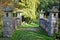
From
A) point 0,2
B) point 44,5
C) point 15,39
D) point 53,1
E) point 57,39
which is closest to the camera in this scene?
point 57,39

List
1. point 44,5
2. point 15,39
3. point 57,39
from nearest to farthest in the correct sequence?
1. point 57,39
2. point 15,39
3. point 44,5

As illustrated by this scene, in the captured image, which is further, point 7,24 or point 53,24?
point 7,24

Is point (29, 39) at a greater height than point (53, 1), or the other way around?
point (53, 1)

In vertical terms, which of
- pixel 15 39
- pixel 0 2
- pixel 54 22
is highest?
pixel 0 2

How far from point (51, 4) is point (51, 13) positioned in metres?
12.7

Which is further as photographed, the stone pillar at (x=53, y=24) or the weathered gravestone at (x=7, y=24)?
the weathered gravestone at (x=7, y=24)

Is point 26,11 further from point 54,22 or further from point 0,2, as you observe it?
point 54,22

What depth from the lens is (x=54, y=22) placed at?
38.8 ft

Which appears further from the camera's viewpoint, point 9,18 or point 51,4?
point 51,4

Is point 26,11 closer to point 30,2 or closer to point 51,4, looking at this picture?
point 30,2

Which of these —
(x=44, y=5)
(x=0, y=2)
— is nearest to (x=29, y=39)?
(x=0, y=2)

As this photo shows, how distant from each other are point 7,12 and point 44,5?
14.6m

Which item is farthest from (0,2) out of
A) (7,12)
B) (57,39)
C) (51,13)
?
(57,39)

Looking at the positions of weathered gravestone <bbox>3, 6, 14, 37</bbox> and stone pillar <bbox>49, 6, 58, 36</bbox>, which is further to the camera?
weathered gravestone <bbox>3, 6, 14, 37</bbox>
